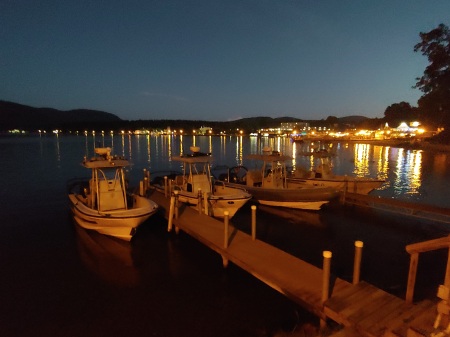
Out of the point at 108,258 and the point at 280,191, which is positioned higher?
the point at 280,191

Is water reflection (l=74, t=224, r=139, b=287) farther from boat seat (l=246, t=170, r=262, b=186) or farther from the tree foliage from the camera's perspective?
the tree foliage

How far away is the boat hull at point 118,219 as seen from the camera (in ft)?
38.3

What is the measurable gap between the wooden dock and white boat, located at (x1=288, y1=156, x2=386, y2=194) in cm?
1072

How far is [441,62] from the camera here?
5988cm

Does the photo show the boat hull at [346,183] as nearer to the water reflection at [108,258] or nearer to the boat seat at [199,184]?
the boat seat at [199,184]

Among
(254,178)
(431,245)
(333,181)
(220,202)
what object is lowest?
(220,202)

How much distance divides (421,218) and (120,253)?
15.7 m

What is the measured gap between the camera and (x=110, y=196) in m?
13.1

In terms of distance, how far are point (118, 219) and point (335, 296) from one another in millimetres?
8617

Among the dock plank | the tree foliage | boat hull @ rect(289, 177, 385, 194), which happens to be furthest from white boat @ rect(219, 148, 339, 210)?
the tree foliage

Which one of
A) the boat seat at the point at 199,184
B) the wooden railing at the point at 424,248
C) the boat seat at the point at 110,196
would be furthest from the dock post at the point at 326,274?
the boat seat at the point at 199,184

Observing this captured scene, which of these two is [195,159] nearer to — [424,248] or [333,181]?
[333,181]

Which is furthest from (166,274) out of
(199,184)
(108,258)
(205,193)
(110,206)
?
(199,184)

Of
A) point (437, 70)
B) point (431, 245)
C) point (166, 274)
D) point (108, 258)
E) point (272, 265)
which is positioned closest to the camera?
point (431, 245)
